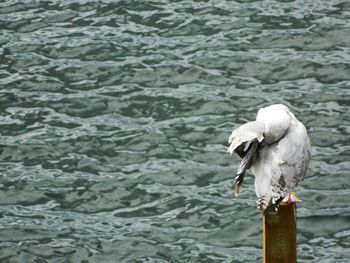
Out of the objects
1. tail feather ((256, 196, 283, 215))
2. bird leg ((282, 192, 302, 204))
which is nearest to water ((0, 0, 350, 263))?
bird leg ((282, 192, 302, 204))

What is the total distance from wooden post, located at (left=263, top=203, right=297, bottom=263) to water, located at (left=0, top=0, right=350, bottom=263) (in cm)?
174

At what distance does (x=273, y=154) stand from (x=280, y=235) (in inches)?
16.8

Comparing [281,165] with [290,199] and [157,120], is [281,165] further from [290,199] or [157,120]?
[157,120]

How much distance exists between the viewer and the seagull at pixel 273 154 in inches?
187

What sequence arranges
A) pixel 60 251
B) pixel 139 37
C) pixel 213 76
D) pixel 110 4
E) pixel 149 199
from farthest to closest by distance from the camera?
pixel 110 4
pixel 139 37
pixel 213 76
pixel 149 199
pixel 60 251

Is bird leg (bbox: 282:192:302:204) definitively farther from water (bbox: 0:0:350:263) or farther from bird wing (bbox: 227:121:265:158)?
water (bbox: 0:0:350:263)

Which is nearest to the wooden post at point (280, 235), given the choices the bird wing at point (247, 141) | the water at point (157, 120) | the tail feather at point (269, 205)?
the tail feather at point (269, 205)

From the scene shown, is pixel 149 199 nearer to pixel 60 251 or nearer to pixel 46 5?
pixel 60 251

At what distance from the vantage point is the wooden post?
4750 millimetres

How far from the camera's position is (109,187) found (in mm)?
7438

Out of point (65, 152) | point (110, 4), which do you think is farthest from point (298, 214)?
point (110, 4)

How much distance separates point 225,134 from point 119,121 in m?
1.01

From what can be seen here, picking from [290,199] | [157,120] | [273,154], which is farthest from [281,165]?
[157,120]

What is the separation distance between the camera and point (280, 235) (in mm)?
4754
